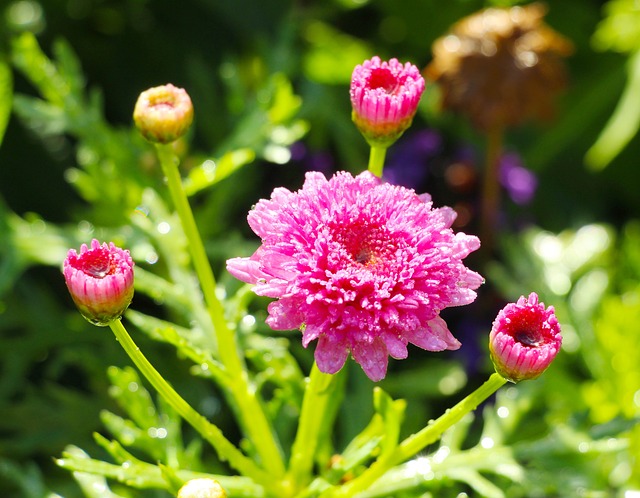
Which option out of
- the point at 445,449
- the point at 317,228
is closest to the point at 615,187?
the point at 445,449

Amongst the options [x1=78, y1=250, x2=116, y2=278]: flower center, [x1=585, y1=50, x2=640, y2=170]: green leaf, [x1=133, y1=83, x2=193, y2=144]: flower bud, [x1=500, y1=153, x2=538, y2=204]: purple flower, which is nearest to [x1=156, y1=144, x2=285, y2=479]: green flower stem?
[x1=133, y1=83, x2=193, y2=144]: flower bud

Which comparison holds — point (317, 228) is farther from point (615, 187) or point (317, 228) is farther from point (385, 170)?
point (615, 187)

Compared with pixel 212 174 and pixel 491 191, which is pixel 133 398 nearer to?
pixel 212 174

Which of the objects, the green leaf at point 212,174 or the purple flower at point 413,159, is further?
the purple flower at point 413,159

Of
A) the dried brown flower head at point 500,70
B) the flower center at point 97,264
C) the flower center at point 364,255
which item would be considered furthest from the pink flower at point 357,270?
the dried brown flower head at point 500,70

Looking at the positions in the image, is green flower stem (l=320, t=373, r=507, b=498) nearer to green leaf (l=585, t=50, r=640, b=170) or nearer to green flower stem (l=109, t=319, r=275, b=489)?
green flower stem (l=109, t=319, r=275, b=489)

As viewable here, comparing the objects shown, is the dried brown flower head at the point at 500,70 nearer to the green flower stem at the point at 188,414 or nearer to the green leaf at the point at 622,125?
the green leaf at the point at 622,125

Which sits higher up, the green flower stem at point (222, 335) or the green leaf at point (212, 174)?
the green leaf at point (212, 174)
